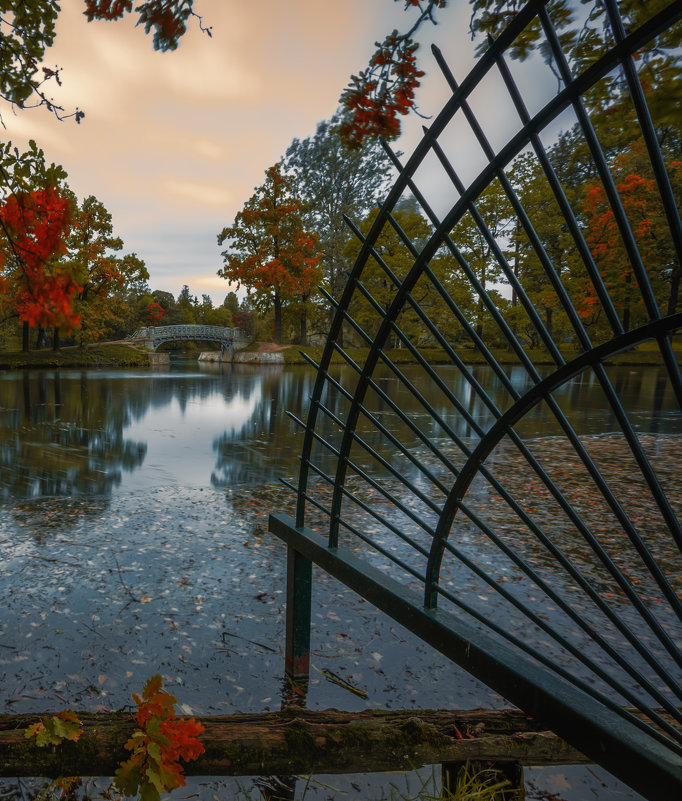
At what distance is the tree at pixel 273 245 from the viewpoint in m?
37.1

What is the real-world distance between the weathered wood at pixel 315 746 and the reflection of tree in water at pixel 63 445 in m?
4.93

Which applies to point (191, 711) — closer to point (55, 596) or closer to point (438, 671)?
point (438, 671)

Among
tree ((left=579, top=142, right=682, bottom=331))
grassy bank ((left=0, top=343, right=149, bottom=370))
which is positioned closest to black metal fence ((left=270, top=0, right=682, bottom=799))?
tree ((left=579, top=142, right=682, bottom=331))

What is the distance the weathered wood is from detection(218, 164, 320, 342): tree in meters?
36.2

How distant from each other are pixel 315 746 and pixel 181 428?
975cm

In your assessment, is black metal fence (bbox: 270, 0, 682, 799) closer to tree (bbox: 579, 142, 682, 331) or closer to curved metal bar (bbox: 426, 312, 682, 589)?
curved metal bar (bbox: 426, 312, 682, 589)

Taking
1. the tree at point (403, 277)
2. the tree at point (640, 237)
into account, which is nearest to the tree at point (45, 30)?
the tree at point (640, 237)

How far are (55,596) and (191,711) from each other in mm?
1757

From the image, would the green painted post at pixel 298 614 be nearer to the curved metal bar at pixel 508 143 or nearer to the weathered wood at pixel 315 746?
the weathered wood at pixel 315 746

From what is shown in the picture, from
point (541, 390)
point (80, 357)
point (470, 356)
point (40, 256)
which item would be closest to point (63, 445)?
point (40, 256)

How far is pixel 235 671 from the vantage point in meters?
3.08

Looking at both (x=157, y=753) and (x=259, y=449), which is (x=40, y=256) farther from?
(x=259, y=449)

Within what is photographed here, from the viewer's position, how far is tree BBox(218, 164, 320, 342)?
122 ft

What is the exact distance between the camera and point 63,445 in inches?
359
